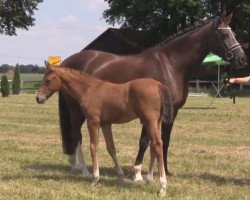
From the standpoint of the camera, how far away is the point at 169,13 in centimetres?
5150

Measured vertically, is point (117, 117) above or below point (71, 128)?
above

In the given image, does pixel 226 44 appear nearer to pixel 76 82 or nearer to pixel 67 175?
pixel 76 82

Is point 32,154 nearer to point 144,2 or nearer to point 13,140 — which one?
point 13,140

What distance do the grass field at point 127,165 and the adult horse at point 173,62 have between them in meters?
0.75

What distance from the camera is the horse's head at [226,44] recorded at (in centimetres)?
798

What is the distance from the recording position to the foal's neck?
25.4 ft

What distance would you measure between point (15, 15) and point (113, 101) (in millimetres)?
46267

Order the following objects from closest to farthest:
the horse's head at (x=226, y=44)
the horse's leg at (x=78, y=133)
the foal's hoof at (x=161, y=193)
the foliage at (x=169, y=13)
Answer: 1. the foal's hoof at (x=161, y=193)
2. the horse's head at (x=226, y=44)
3. the horse's leg at (x=78, y=133)
4. the foliage at (x=169, y=13)

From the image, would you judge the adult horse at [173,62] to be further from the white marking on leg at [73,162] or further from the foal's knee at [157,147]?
the foal's knee at [157,147]

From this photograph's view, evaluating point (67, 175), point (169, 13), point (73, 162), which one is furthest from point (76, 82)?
point (169, 13)

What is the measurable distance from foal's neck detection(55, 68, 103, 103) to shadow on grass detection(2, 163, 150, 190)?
1336 millimetres

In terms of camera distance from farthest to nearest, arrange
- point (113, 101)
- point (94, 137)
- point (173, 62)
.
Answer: point (173, 62), point (94, 137), point (113, 101)

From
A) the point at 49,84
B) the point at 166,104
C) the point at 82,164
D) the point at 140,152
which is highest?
the point at 49,84

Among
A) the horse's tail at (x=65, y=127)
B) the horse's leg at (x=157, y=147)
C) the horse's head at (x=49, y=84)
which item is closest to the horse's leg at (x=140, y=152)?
the horse's leg at (x=157, y=147)
